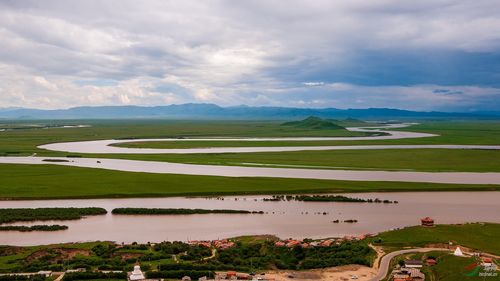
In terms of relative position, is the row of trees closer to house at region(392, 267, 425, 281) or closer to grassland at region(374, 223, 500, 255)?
grassland at region(374, 223, 500, 255)

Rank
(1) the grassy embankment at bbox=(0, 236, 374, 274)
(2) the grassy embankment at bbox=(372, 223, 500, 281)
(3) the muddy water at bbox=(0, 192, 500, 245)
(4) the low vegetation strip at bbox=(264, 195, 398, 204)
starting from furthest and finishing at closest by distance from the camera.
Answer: (4) the low vegetation strip at bbox=(264, 195, 398, 204)
(3) the muddy water at bbox=(0, 192, 500, 245)
(1) the grassy embankment at bbox=(0, 236, 374, 274)
(2) the grassy embankment at bbox=(372, 223, 500, 281)

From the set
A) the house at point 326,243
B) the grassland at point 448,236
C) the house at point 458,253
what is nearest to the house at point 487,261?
the house at point 458,253

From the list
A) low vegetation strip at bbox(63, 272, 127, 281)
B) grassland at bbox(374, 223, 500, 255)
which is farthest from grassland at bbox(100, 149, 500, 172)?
low vegetation strip at bbox(63, 272, 127, 281)

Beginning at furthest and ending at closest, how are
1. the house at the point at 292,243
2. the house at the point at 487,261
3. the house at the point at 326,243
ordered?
the house at the point at 326,243
the house at the point at 292,243
the house at the point at 487,261

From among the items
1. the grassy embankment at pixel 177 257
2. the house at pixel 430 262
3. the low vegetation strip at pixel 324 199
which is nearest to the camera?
the grassy embankment at pixel 177 257

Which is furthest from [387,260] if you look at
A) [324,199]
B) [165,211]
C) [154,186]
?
[154,186]

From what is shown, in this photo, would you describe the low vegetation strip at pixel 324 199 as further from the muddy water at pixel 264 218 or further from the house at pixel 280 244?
the house at pixel 280 244
